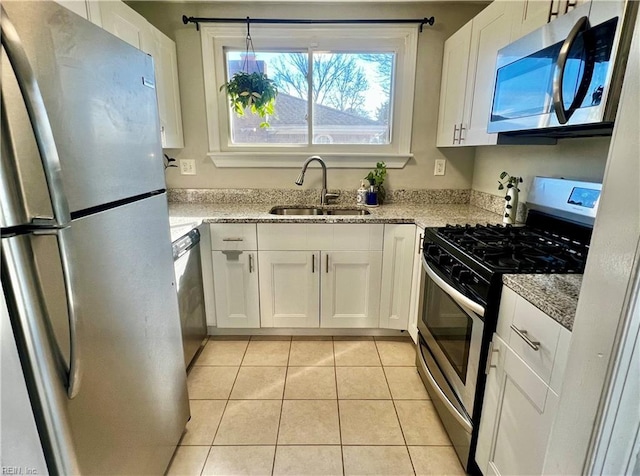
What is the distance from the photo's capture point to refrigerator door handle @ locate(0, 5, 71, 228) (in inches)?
24.0

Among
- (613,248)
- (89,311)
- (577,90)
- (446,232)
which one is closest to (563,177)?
(446,232)

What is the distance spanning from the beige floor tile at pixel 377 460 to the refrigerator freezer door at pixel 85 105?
1.39m

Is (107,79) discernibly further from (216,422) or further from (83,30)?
(216,422)

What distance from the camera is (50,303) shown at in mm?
735

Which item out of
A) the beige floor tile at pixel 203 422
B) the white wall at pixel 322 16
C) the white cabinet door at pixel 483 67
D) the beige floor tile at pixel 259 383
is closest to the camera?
the beige floor tile at pixel 203 422

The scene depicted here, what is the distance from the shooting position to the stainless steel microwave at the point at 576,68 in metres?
0.95

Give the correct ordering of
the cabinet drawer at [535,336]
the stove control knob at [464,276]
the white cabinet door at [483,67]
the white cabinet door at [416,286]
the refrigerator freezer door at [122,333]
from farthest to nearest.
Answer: the white cabinet door at [416,286], the white cabinet door at [483,67], the stove control knob at [464,276], the cabinet drawer at [535,336], the refrigerator freezer door at [122,333]

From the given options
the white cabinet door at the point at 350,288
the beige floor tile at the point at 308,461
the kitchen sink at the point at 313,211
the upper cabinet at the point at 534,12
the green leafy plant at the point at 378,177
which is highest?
the upper cabinet at the point at 534,12

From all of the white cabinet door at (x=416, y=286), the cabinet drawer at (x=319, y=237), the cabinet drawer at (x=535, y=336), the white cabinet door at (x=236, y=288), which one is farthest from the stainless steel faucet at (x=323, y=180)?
the cabinet drawer at (x=535, y=336)

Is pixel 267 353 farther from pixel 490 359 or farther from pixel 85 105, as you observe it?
pixel 85 105

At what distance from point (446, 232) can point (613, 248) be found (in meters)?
1.18

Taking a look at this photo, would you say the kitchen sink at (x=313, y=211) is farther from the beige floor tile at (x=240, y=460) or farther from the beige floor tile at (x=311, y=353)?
the beige floor tile at (x=240, y=460)

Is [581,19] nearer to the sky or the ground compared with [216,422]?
nearer to the sky

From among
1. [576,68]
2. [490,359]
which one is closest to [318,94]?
[576,68]
